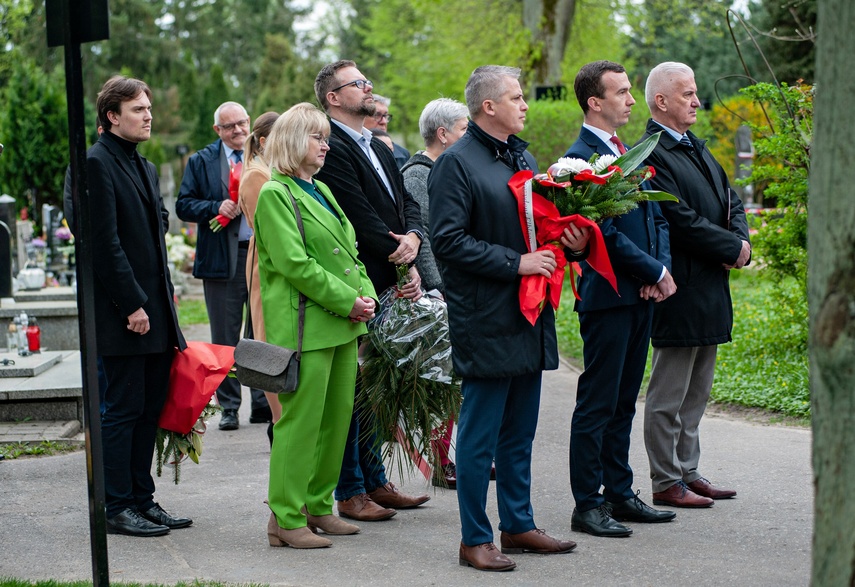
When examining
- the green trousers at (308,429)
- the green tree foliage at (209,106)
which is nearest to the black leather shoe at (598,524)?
the green trousers at (308,429)

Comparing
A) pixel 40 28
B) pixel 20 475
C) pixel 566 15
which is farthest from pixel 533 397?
pixel 40 28

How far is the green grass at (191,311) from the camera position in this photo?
1448cm

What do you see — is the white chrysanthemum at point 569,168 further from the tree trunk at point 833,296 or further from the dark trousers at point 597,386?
the tree trunk at point 833,296

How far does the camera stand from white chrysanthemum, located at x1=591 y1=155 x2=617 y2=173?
4.88 m

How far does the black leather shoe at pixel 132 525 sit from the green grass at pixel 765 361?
4.67m

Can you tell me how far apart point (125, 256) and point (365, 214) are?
1.19 meters

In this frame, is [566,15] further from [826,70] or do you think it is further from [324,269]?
[826,70]

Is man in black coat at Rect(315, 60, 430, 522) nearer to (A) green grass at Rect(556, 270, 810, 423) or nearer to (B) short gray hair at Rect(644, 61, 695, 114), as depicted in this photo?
(B) short gray hair at Rect(644, 61, 695, 114)

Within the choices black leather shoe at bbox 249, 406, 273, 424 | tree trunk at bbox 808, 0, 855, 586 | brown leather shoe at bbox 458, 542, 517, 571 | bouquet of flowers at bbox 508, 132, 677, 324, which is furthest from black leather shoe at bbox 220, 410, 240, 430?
tree trunk at bbox 808, 0, 855, 586

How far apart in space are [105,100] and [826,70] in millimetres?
3515

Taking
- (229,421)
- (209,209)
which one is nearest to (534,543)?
(229,421)

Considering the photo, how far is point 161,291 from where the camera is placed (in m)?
5.38

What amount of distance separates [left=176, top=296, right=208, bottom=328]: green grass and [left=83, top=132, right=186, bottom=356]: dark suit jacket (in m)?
8.16

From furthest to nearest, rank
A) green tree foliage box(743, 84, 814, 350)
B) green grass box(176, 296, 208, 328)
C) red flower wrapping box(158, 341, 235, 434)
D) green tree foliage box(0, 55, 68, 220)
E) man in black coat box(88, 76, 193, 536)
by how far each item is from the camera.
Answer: green tree foliage box(0, 55, 68, 220), green grass box(176, 296, 208, 328), green tree foliage box(743, 84, 814, 350), red flower wrapping box(158, 341, 235, 434), man in black coat box(88, 76, 193, 536)
